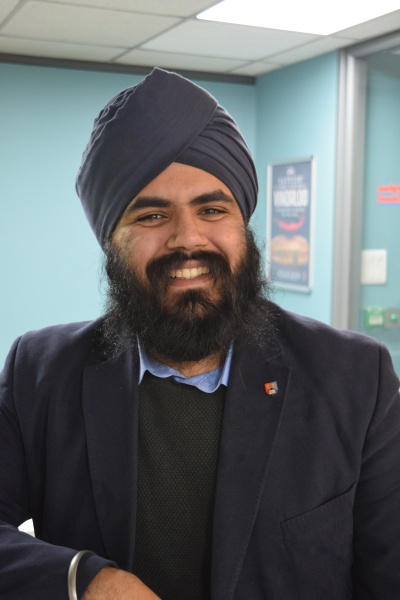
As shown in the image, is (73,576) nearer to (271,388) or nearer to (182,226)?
(271,388)

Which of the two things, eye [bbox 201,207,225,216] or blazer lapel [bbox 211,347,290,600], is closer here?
blazer lapel [bbox 211,347,290,600]

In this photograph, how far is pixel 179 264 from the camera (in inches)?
53.2

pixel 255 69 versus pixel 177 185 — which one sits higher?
pixel 255 69

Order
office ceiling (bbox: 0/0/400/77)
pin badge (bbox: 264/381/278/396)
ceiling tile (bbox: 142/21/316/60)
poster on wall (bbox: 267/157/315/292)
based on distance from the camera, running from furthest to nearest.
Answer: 1. poster on wall (bbox: 267/157/315/292)
2. ceiling tile (bbox: 142/21/316/60)
3. office ceiling (bbox: 0/0/400/77)
4. pin badge (bbox: 264/381/278/396)

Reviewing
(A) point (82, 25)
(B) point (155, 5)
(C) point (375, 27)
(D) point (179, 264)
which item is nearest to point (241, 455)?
(D) point (179, 264)

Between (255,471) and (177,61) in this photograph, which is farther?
(177,61)

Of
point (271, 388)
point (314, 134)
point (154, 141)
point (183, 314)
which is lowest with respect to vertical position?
point (271, 388)

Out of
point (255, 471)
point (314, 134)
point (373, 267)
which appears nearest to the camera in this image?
point (255, 471)

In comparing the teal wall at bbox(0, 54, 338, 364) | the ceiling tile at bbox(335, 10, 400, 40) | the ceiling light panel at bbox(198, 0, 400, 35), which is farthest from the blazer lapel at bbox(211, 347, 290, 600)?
the teal wall at bbox(0, 54, 338, 364)

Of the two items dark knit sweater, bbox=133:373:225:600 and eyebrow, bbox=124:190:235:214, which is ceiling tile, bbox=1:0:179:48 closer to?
eyebrow, bbox=124:190:235:214

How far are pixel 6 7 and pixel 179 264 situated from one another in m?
2.59

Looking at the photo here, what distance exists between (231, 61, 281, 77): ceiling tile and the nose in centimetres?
372

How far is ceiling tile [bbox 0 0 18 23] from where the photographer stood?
10.9 ft

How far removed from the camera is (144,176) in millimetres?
1349
